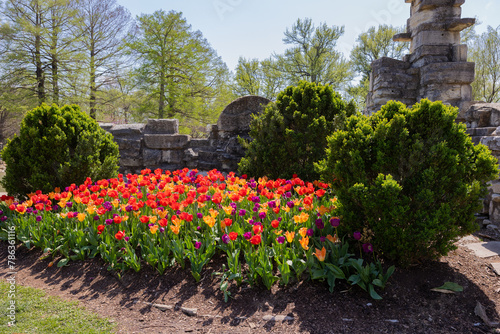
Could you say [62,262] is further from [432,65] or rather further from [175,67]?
[175,67]

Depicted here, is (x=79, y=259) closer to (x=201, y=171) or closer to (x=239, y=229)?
(x=239, y=229)

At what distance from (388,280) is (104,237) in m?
2.60

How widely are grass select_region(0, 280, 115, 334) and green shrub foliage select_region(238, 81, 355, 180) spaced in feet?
9.75

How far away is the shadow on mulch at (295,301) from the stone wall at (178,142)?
360 centimetres

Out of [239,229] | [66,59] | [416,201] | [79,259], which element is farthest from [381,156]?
[66,59]

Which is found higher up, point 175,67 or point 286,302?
point 175,67

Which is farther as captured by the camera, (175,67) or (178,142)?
(175,67)

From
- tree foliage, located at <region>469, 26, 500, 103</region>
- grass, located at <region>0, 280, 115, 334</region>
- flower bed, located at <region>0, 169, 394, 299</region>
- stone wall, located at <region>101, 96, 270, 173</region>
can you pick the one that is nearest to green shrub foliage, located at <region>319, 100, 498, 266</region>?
flower bed, located at <region>0, 169, 394, 299</region>

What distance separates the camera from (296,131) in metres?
4.69

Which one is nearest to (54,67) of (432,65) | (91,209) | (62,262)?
(91,209)

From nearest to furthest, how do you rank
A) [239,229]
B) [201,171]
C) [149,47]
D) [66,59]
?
[239,229] < [201,171] < [66,59] < [149,47]

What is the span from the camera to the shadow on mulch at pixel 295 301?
2.14m

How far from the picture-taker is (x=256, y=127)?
493 centimetres

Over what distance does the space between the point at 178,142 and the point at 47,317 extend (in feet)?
14.7
